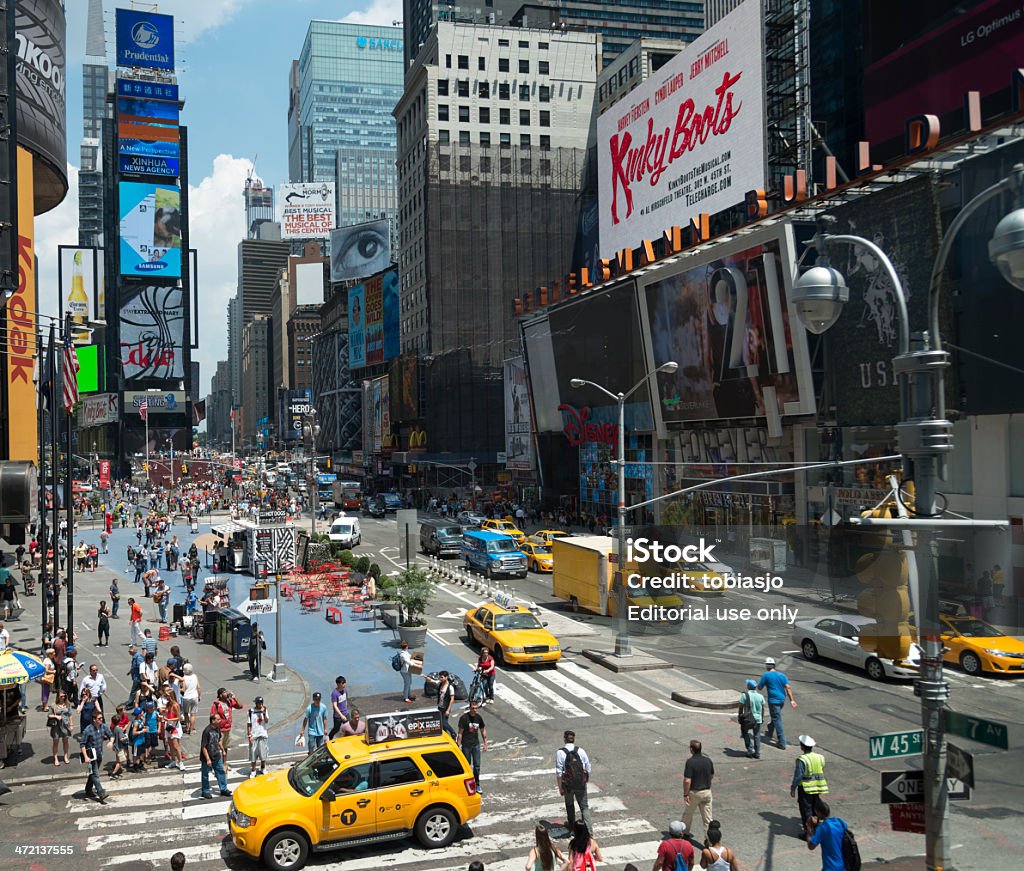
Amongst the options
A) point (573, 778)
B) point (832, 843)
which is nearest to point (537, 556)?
point (573, 778)

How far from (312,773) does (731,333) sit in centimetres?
3582

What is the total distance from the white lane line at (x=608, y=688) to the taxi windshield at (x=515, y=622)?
4.35 feet

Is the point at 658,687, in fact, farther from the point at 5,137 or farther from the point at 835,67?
the point at 835,67

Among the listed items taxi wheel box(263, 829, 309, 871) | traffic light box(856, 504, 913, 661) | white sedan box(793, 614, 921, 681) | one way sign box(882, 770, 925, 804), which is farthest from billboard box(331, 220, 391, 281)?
one way sign box(882, 770, 925, 804)

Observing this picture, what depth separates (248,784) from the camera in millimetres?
14242

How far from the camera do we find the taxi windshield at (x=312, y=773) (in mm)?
13805

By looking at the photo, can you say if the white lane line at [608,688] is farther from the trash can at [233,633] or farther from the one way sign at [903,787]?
the one way sign at [903,787]

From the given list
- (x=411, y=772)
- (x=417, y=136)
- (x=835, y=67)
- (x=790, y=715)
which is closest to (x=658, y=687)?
(x=790, y=715)

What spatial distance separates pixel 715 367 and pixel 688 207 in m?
12.3

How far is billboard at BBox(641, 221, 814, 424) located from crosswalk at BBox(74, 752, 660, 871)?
29.1 m

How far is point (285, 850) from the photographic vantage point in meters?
13.2

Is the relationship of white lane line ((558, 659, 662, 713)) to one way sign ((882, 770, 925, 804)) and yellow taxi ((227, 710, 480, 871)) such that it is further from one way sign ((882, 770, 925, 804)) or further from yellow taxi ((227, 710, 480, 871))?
one way sign ((882, 770, 925, 804))

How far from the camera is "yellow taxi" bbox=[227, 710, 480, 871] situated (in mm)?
13242

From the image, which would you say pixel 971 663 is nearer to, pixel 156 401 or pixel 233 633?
pixel 233 633
